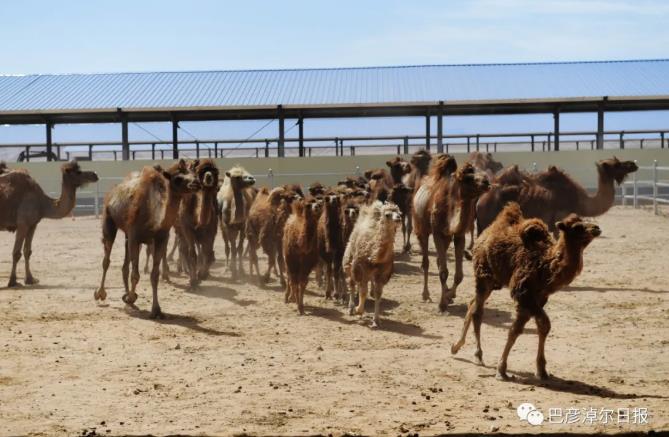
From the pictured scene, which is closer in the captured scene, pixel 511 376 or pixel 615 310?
pixel 511 376

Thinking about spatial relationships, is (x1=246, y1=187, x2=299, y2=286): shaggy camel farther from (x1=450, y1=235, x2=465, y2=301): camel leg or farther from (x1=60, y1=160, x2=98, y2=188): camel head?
(x1=60, y1=160, x2=98, y2=188): camel head

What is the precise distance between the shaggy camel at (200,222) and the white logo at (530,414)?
7047 mm

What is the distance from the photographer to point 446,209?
39.0 ft

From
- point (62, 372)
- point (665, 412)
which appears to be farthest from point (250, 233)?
point (665, 412)

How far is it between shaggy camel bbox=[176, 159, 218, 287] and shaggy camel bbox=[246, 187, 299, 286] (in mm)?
640

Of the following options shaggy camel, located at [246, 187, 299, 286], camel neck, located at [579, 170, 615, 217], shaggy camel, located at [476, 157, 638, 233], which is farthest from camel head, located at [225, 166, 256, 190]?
camel neck, located at [579, 170, 615, 217]

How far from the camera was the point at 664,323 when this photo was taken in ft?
33.9

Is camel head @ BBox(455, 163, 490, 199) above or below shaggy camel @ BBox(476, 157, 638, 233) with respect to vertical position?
above

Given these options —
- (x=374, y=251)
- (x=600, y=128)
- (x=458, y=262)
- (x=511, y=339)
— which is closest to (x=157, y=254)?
(x=374, y=251)

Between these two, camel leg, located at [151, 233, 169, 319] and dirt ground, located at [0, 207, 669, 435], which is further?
camel leg, located at [151, 233, 169, 319]

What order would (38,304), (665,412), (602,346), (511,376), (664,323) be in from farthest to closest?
(38,304), (664,323), (602,346), (511,376), (665,412)

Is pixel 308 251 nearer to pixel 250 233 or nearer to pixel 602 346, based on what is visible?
pixel 250 233

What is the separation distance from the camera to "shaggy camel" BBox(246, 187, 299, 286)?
13828 mm

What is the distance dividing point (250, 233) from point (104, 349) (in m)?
5.24
